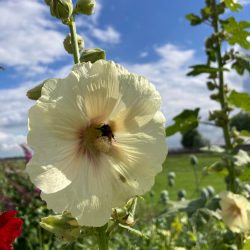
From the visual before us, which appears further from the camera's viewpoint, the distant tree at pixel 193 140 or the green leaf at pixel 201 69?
the distant tree at pixel 193 140

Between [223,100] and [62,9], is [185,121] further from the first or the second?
[62,9]

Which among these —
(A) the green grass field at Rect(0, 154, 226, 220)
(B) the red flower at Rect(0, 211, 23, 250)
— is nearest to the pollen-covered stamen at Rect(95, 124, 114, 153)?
(B) the red flower at Rect(0, 211, 23, 250)

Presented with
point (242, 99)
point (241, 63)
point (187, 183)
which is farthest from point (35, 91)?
point (187, 183)

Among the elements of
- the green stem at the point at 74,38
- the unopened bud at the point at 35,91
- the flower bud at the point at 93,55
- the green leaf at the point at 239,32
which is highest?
the green leaf at the point at 239,32

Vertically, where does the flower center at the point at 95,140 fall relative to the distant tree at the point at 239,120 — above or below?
below

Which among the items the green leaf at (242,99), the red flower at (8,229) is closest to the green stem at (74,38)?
the red flower at (8,229)

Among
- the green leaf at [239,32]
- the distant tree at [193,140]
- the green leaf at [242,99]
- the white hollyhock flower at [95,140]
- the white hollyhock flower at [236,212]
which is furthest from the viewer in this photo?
the distant tree at [193,140]

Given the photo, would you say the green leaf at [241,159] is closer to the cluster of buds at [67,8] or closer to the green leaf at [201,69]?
the green leaf at [201,69]
